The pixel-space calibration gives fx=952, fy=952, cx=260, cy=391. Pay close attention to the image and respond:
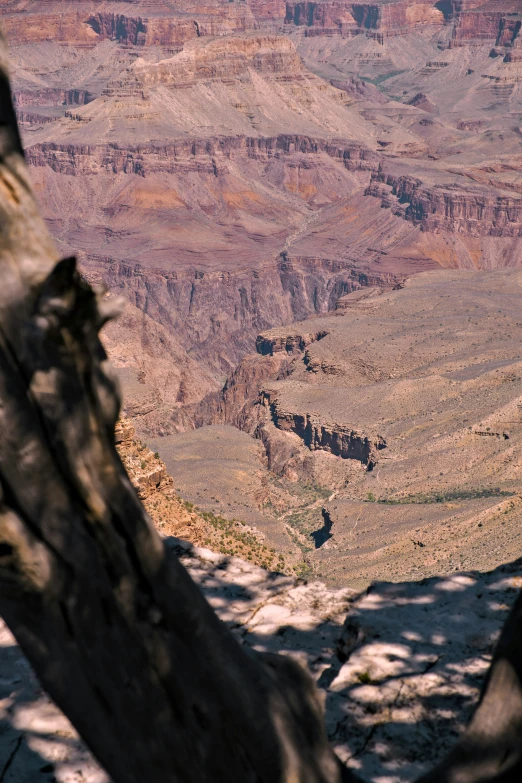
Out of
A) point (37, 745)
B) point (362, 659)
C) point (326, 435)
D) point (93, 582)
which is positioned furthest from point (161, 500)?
point (326, 435)

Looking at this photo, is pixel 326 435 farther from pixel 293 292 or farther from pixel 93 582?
pixel 293 292

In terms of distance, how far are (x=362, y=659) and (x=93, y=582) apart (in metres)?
4.10

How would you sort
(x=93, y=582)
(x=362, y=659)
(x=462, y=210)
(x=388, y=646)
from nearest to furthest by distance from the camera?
(x=93, y=582), (x=362, y=659), (x=388, y=646), (x=462, y=210)

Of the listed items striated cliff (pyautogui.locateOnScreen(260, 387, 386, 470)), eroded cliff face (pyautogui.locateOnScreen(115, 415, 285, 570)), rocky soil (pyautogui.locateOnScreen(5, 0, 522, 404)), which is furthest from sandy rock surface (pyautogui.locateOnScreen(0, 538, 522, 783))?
rocky soil (pyautogui.locateOnScreen(5, 0, 522, 404))

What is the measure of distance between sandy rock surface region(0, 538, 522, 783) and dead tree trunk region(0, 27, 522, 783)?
217 cm

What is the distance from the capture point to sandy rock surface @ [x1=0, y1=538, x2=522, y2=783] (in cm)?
589

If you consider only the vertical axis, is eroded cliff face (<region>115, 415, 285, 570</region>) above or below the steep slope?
above

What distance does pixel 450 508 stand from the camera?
3962cm

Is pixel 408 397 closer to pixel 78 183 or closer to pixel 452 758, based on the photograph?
pixel 452 758

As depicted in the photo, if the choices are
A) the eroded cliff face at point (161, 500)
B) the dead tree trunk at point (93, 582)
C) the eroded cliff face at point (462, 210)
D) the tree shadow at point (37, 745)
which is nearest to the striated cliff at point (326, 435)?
the eroded cliff face at point (161, 500)

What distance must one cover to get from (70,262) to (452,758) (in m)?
2.77

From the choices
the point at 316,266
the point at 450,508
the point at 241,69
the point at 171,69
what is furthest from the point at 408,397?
the point at 241,69

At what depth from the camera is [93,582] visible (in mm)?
3436

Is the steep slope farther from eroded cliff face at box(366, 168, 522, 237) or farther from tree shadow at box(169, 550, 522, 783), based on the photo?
eroded cliff face at box(366, 168, 522, 237)
